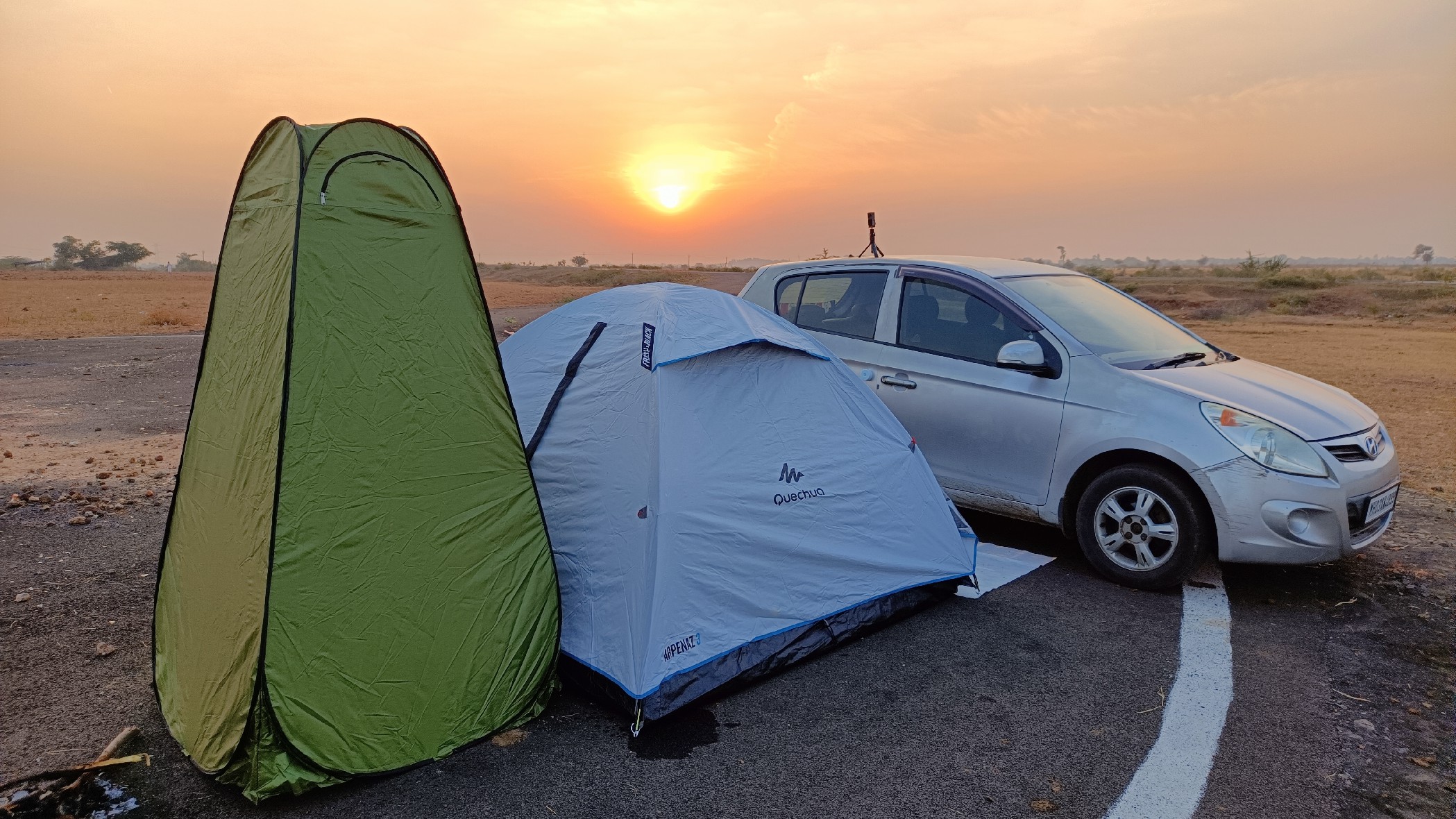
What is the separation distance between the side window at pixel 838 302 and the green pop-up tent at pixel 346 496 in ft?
10.6

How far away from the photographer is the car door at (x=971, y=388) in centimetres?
529

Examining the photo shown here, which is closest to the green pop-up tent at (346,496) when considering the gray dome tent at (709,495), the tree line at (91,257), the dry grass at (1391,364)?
the gray dome tent at (709,495)

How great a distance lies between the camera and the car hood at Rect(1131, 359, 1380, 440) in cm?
470

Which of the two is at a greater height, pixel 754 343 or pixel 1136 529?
pixel 754 343

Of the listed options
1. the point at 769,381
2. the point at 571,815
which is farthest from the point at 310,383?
the point at 769,381

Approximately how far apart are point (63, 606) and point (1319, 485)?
6.70 metres

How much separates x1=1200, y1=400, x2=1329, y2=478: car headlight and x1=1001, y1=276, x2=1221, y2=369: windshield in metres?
0.68

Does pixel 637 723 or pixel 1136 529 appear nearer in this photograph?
pixel 637 723

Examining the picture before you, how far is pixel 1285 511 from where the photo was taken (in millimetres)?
4516

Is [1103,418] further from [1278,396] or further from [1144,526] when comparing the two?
[1278,396]

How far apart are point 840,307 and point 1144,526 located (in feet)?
8.26

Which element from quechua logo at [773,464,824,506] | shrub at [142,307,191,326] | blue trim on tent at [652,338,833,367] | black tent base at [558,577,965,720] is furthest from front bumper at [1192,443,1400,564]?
shrub at [142,307,191,326]

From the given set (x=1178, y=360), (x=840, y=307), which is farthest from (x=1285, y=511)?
(x=840, y=307)

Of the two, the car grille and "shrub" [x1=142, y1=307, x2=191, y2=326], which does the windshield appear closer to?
the car grille
